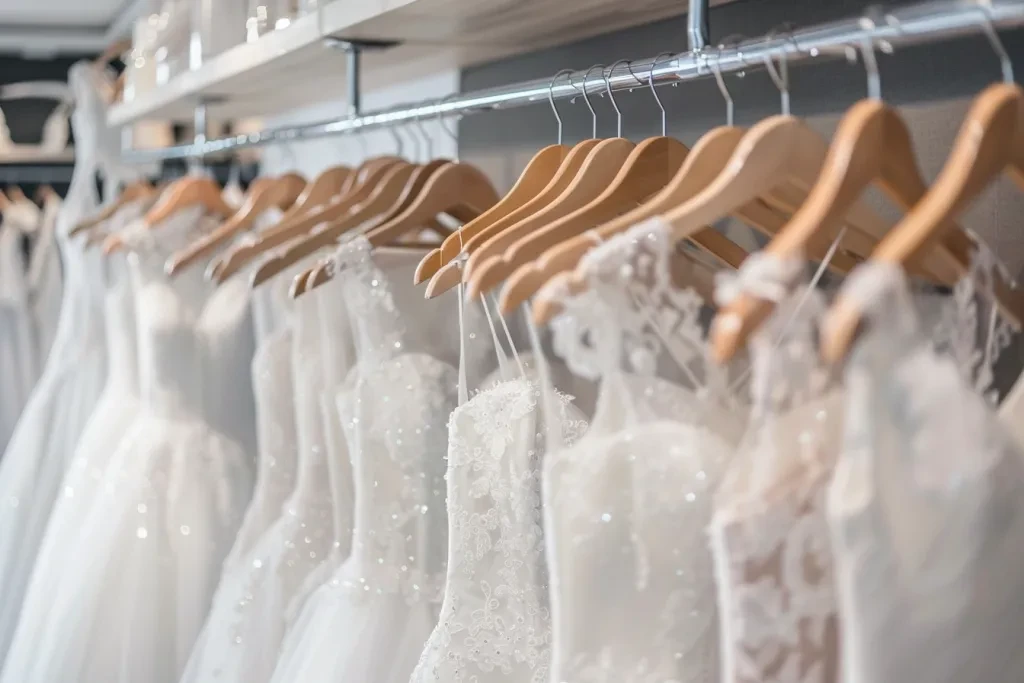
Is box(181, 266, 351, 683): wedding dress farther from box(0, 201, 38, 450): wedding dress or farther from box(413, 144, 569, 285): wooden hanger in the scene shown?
box(0, 201, 38, 450): wedding dress

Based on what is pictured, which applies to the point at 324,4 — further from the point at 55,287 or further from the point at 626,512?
the point at 55,287

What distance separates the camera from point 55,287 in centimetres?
298

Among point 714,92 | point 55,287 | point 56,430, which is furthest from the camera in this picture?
point 55,287

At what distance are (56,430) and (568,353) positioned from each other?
1669mm

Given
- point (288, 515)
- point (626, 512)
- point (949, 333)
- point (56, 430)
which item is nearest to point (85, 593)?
point (288, 515)

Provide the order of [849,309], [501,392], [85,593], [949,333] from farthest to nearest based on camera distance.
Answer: [85,593] → [501,392] → [949,333] → [849,309]

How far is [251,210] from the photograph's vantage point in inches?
60.4

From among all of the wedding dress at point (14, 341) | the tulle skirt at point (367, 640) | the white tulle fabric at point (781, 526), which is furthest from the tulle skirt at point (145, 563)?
the wedding dress at point (14, 341)

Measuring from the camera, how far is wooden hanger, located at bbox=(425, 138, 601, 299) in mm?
916

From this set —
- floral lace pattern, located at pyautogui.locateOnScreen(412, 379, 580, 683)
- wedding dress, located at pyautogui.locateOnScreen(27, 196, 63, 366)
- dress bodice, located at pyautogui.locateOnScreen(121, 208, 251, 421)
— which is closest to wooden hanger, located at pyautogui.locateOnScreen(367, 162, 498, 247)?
floral lace pattern, located at pyautogui.locateOnScreen(412, 379, 580, 683)

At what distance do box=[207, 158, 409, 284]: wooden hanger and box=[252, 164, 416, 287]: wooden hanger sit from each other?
2cm

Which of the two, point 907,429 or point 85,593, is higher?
point 907,429

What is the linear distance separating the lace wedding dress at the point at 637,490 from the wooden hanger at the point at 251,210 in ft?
2.72

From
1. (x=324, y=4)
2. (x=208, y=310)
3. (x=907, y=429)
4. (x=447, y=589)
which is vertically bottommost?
(x=447, y=589)
